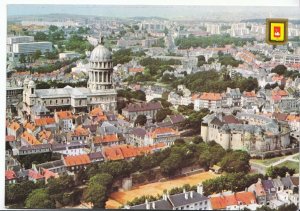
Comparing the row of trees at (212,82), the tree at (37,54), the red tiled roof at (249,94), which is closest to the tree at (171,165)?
the row of trees at (212,82)

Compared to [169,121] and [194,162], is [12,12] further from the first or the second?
[194,162]

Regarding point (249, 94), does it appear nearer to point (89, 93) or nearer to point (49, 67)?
point (89, 93)

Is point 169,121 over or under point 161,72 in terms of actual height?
under

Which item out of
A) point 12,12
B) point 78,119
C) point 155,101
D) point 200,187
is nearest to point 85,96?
point 78,119

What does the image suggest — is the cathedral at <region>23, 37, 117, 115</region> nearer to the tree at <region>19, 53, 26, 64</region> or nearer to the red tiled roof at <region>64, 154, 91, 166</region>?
the tree at <region>19, 53, 26, 64</region>

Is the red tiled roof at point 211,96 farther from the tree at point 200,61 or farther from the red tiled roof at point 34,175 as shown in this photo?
the red tiled roof at point 34,175
